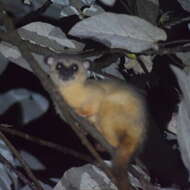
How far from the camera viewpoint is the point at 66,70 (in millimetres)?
1480

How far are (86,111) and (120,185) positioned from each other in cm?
56

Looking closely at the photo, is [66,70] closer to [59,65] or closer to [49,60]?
[59,65]

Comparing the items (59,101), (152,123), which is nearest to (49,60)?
(152,123)

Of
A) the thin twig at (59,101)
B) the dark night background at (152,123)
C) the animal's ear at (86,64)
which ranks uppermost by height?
the thin twig at (59,101)

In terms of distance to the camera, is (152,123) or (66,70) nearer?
(152,123)

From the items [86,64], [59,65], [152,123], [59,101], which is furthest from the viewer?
[59,65]

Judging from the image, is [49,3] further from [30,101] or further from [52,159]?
[52,159]

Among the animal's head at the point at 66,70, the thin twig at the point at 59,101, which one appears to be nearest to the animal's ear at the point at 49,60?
the animal's head at the point at 66,70

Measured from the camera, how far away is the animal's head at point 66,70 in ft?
4.47

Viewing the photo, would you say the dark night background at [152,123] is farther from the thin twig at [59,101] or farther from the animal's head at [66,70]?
the thin twig at [59,101]

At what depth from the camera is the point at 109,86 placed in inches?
49.3

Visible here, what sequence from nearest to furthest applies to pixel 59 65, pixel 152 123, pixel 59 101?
pixel 59 101
pixel 152 123
pixel 59 65

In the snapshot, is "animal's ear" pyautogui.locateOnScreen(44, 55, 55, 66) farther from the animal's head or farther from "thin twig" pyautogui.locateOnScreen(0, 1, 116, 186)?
"thin twig" pyautogui.locateOnScreen(0, 1, 116, 186)

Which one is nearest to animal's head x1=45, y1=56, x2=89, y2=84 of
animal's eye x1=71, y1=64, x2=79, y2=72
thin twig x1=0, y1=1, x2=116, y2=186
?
animal's eye x1=71, y1=64, x2=79, y2=72
